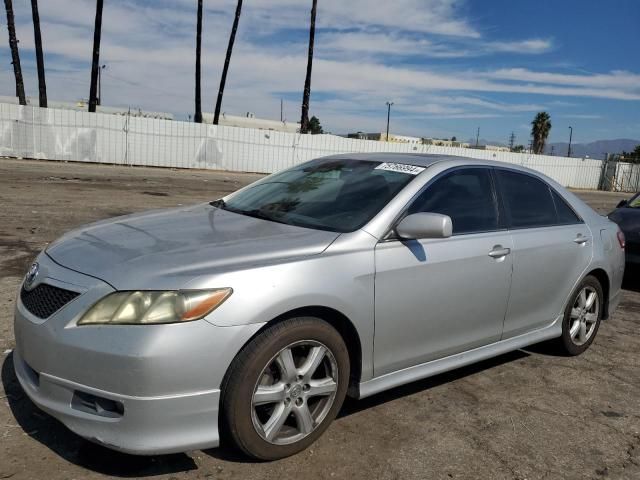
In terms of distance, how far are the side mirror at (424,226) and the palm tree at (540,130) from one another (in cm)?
7648

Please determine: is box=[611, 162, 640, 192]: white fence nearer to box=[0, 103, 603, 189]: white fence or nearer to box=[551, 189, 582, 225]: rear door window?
box=[0, 103, 603, 189]: white fence

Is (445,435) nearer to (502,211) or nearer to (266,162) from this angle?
(502,211)

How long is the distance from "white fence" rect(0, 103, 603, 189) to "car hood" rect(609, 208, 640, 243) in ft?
42.4

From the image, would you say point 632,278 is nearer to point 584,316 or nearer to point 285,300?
point 584,316

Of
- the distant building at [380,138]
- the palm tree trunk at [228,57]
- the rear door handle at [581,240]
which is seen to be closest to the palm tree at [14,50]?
the palm tree trunk at [228,57]

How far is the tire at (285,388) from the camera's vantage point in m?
2.63

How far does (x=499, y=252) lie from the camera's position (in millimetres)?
3793

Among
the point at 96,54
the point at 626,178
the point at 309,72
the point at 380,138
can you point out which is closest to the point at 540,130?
the point at 380,138

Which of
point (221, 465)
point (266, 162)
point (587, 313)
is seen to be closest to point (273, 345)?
point (221, 465)

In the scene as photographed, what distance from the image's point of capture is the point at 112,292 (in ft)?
8.27

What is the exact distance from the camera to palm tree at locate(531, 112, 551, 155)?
2928 inches

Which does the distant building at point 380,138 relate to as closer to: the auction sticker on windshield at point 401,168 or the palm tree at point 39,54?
the palm tree at point 39,54

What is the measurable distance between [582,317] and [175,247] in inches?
136

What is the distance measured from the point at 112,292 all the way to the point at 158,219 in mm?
1143
